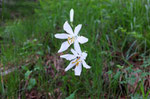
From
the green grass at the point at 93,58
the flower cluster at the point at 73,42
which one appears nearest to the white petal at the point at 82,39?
the flower cluster at the point at 73,42

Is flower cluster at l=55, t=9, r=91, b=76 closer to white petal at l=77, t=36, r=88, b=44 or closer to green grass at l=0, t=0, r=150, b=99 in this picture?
white petal at l=77, t=36, r=88, b=44

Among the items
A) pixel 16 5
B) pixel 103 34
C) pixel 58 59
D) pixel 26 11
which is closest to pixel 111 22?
pixel 103 34

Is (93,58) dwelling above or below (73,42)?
below

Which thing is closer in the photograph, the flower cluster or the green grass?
the flower cluster

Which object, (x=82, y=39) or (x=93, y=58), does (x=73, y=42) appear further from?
(x=93, y=58)

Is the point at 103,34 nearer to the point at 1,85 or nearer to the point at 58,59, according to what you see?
the point at 58,59

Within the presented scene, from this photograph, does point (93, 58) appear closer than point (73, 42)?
No

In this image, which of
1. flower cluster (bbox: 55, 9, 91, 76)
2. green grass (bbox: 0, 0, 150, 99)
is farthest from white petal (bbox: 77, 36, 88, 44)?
green grass (bbox: 0, 0, 150, 99)

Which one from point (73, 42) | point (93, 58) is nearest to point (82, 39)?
point (73, 42)
